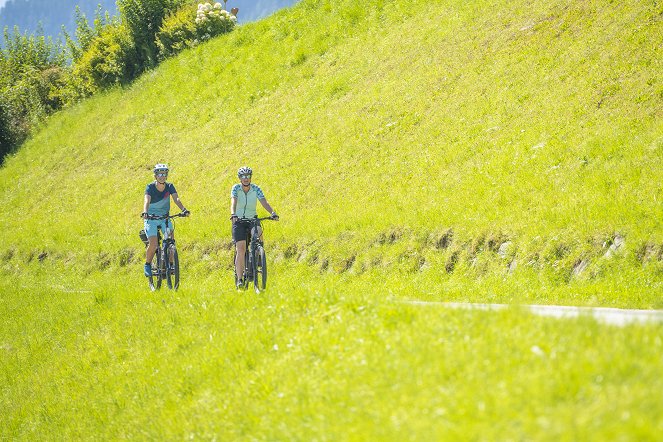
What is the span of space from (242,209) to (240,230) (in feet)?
1.52

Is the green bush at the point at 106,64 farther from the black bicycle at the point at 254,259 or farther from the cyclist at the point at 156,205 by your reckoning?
the black bicycle at the point at 254,259

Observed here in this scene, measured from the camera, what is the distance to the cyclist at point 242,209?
48.5 ft

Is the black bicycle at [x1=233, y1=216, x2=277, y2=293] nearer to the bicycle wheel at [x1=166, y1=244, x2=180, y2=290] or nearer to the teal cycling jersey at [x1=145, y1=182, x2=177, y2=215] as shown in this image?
the bicycle wheel at [x1=166, y1=244, x2=180, y2=290]

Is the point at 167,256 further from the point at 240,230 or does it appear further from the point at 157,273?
the point at 240,230

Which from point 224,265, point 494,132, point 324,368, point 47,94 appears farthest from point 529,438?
point 47,94

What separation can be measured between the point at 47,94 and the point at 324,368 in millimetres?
54689

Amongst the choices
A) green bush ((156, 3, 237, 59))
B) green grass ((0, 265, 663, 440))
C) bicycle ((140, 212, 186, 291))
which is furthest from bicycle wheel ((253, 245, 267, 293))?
green bush ((156, 3, 237, 59))

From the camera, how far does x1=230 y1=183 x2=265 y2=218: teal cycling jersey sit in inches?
583

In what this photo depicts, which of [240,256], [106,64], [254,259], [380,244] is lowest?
[380,244]

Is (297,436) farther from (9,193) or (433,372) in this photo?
(9,193)

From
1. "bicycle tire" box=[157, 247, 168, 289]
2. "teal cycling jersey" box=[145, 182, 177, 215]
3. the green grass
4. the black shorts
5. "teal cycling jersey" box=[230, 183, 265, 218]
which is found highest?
"teal cycling jersey" box=[145, 182, 177, 215]

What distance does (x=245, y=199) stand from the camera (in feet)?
48.6

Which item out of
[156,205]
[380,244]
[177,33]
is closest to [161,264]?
[156,205]

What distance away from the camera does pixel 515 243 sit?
1494 cm
